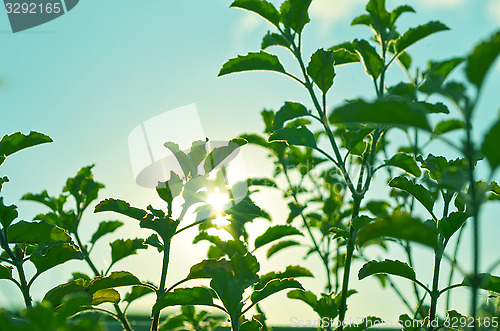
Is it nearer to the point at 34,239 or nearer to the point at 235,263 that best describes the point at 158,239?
the point at 235,263

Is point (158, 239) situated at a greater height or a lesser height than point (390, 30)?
lesser

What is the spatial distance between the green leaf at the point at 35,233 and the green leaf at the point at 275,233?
3.15ft

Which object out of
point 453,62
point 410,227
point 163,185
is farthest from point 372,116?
point 453,62

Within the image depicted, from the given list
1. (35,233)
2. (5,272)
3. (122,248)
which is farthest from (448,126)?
(5,272)

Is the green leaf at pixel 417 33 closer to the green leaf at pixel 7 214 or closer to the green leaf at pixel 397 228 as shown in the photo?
the green leaf at pixel 397 228

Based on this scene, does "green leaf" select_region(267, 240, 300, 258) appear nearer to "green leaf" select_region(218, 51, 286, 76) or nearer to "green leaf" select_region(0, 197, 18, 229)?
"green leaf" select_region(218, 51, 286, 76)

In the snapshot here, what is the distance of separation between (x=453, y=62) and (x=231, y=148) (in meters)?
1.34

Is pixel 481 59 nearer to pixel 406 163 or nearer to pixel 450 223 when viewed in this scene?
pixel 450 223

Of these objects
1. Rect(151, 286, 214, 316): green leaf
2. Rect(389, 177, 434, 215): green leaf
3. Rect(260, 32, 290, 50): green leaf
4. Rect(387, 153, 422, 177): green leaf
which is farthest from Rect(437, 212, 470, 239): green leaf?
Rect(260, 32, 290, 50): green leaf

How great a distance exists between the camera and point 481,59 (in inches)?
36.6

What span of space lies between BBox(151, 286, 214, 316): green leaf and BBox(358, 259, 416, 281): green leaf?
597 millimetres

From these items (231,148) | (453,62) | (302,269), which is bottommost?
(302,269)

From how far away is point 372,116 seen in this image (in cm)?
94

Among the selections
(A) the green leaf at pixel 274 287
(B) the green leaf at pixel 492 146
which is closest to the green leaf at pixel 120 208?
(A) the green leaf at pixel 274 287
